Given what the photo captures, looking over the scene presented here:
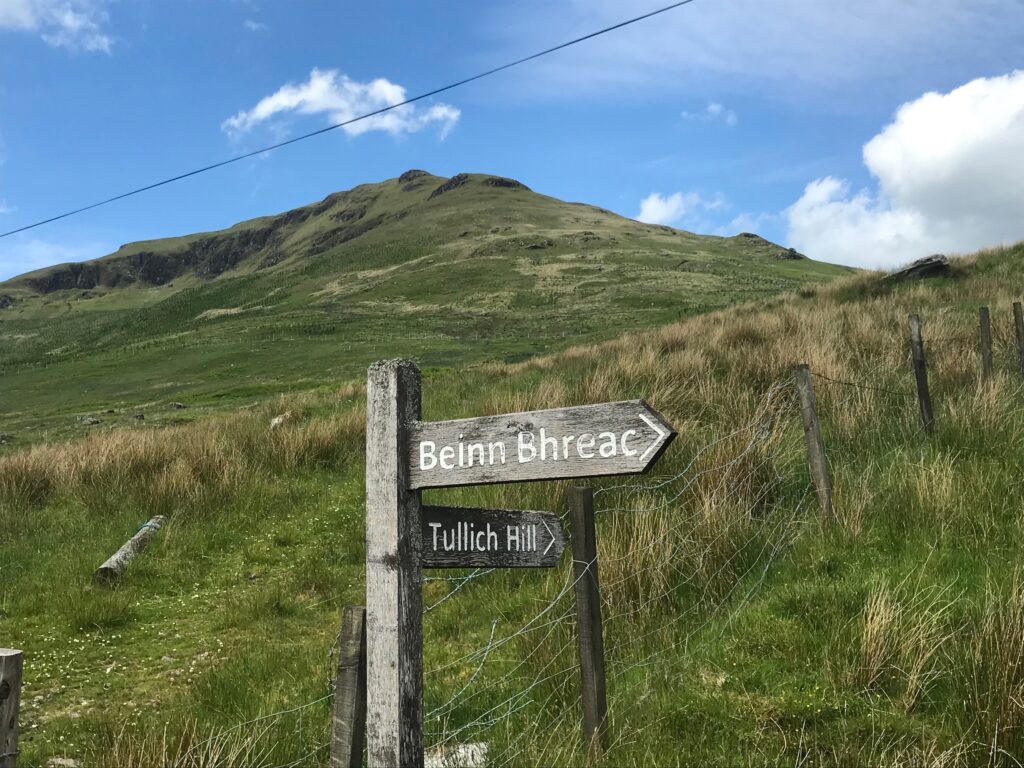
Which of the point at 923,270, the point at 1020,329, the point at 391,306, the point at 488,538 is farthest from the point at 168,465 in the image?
the point at 391,306

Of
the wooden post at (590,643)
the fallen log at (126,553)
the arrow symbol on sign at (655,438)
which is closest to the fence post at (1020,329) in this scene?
the wooden post at (590,643)

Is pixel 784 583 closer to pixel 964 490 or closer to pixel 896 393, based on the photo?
→ pixel 964 490

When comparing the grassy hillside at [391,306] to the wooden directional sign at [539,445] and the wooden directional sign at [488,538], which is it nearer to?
the wooden directional sign at [488,538]

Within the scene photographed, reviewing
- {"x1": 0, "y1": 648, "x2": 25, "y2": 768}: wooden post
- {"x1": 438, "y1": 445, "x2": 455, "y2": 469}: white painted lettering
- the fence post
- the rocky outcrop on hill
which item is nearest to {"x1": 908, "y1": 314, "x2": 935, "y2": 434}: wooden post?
the fence post

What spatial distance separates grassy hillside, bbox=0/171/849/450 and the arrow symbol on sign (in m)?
20.9

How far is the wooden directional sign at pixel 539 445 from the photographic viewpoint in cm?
214

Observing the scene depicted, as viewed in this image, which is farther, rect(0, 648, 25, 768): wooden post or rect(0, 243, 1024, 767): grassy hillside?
rect(0, 243, 1024, 767): grassy hillside

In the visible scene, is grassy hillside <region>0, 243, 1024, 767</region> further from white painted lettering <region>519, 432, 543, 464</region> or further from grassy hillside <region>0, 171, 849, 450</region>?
grassy hillside <region>0, 171, 849, 450</region>

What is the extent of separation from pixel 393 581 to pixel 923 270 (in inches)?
844

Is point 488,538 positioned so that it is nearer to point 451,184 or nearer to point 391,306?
point 391,306

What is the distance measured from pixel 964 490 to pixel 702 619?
2.07m

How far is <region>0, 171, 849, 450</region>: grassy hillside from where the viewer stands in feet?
109

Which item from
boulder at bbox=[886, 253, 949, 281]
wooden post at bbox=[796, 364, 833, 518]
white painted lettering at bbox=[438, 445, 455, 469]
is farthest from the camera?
boulder at bbox=[886, 253, 949, 281]

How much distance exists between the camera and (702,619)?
4.17 metres
